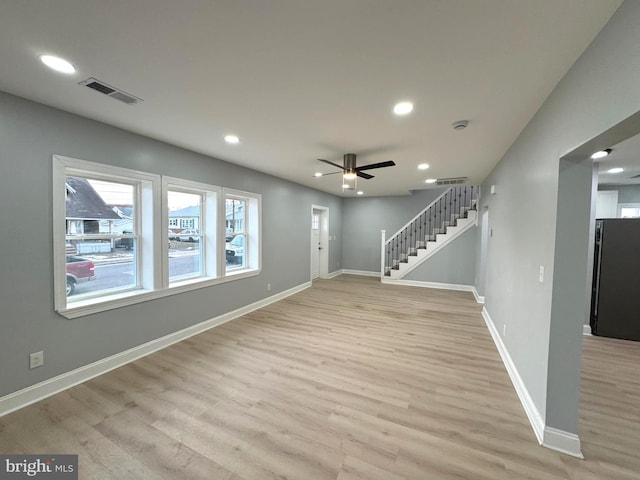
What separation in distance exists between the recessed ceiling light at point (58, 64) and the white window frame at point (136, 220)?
3.19 feet

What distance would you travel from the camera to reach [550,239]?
1802 mm

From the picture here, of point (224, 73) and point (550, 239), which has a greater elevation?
point (224, 73)

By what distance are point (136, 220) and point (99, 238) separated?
0.45 metres

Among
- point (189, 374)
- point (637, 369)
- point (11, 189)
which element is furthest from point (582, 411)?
point (11, 189)

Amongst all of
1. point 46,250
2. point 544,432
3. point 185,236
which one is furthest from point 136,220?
point 544,432

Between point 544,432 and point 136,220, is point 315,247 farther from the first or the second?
point 544,432

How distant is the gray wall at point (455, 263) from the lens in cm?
636

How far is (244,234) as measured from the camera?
476cm

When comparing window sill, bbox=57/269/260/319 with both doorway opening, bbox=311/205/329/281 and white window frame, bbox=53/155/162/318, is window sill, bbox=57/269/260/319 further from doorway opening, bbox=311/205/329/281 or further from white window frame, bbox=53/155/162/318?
doorway opening, bbox=311/205/329/281

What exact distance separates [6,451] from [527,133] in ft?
16.2

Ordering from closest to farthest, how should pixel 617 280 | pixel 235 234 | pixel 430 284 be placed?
pixel 617 280, pixel 235 234, pixel 430 284

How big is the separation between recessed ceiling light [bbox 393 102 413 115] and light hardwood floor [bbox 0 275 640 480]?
263cm

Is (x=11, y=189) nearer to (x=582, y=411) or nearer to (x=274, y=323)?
(x=274, y=323)

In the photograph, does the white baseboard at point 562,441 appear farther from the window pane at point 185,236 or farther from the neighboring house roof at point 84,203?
the neighboring house roof at point 84,203
